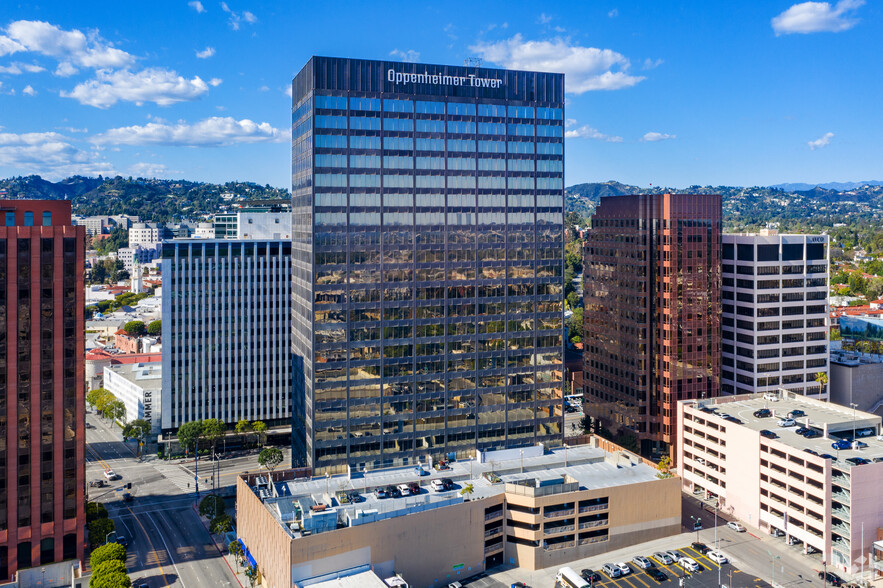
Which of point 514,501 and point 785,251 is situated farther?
point 785,251

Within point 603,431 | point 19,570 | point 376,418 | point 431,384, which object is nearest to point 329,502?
point 376,418

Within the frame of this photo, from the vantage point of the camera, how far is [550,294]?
13725 cm

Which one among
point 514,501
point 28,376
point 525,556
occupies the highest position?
point 28,376

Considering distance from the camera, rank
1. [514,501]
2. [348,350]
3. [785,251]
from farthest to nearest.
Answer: [785,251]
[348,350]
[514,501]

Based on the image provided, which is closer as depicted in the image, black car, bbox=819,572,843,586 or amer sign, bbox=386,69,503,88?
black car, bbox=819,572,843,586

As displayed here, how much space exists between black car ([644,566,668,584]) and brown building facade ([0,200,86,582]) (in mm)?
89576

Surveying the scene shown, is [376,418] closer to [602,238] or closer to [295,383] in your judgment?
[295,383]

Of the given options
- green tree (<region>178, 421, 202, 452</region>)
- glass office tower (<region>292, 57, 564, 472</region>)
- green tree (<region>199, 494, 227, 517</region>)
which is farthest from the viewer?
Answer: green tree (<region>178, 421, 202, 452</region>)

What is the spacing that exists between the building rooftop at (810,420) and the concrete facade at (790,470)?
18cm

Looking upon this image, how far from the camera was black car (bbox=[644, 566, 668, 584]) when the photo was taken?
11044 cm

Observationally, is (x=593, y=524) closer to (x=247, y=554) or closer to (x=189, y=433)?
(x=247, y=554)

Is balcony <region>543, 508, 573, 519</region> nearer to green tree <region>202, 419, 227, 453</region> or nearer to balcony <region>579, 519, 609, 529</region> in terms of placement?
balcony <region>579, 519, 609, 529</region>

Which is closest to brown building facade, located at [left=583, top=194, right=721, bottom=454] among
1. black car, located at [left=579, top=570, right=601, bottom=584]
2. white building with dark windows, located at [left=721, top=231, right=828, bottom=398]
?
white building with dark windows, located at [left=721, top=231, right=828, bottom=398]

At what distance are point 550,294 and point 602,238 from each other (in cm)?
5068
